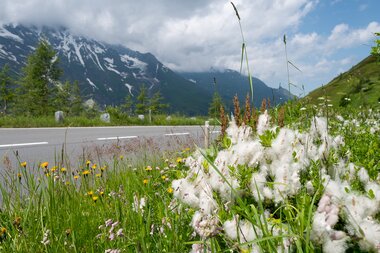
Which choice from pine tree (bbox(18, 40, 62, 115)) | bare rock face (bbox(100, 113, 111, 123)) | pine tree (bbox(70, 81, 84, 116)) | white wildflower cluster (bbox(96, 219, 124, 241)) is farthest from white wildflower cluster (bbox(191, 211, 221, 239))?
pine tree (bbox(70, 81, 84, 116))

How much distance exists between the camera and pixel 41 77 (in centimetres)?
5450

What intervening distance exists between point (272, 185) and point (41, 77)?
58.5 metres

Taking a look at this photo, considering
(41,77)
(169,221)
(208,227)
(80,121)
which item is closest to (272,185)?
(208,227)

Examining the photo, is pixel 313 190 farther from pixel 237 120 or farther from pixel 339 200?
pixel 237 120

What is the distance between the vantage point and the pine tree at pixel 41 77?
53.4 metres

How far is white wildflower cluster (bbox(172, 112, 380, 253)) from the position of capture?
134 cm

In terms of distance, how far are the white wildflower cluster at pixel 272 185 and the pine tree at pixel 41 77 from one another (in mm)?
55811

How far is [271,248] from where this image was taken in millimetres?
1417

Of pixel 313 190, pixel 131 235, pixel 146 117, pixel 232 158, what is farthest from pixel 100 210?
pixel 146 117

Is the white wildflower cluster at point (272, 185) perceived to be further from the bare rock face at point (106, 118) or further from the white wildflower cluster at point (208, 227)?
the bare rock face at point (106, 118)

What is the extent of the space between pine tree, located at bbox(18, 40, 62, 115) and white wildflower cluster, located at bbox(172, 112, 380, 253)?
2197 inches

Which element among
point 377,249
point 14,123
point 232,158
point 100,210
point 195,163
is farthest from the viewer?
point 14,123

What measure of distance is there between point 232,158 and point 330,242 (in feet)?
2.53

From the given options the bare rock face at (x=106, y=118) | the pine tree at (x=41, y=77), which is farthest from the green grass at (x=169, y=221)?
the pine tree at (x=41, y=77)
